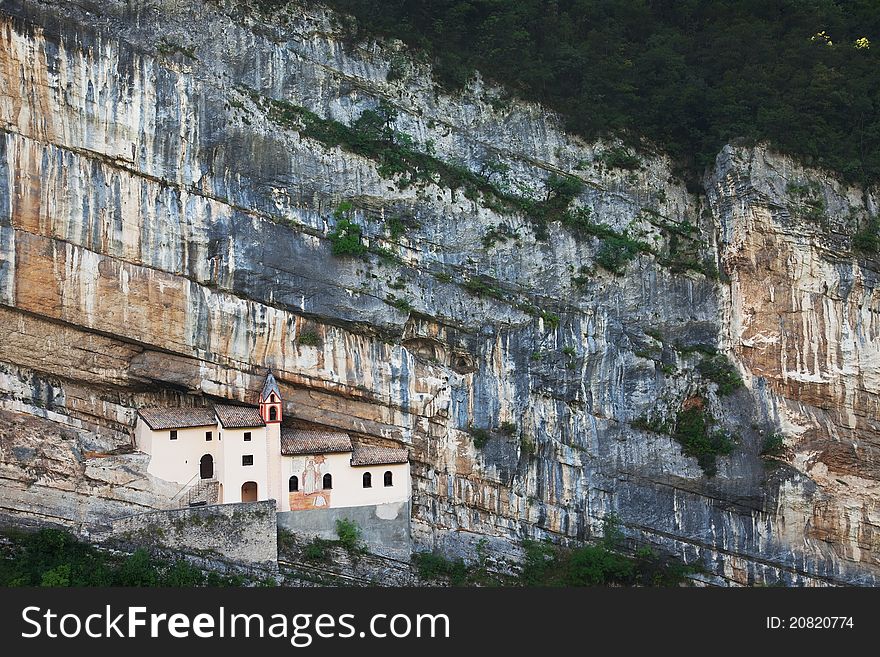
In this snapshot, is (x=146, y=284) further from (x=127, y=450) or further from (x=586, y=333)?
(x=586, y=333)

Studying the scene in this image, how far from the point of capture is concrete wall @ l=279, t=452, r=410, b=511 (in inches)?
1217

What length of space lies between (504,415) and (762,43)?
14.7 metres

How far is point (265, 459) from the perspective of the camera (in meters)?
30.6

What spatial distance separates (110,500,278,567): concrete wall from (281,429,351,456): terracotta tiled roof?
1.80 metres

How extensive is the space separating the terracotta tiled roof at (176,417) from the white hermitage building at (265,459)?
26mm

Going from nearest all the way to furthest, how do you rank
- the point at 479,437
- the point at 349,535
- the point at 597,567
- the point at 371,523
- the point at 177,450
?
the point at 177,450
the point at 349,535
the point at 371,523
the point at 597,567
the point at 479,437

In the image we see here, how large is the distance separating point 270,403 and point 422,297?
533 centimetres

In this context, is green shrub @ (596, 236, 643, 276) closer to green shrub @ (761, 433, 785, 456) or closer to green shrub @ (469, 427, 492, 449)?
green shrub @ (469, 427, 492, 449)

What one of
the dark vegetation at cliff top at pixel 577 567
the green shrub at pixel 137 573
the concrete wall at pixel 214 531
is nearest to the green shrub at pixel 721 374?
the dark vegetation at cliff top at pixel 577 567

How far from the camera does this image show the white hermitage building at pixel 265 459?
29984 millimetres

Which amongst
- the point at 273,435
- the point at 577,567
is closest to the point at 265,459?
the point at 273,435

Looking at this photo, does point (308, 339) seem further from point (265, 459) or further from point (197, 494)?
point (197, 494)

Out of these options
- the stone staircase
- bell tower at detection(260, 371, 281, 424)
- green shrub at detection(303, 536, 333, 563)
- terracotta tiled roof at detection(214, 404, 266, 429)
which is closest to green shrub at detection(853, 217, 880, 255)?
bell tower at detection(260, 371, 281, 424)

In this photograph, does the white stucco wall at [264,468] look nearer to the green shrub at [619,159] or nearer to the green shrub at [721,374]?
the green shrub at [721,374]
